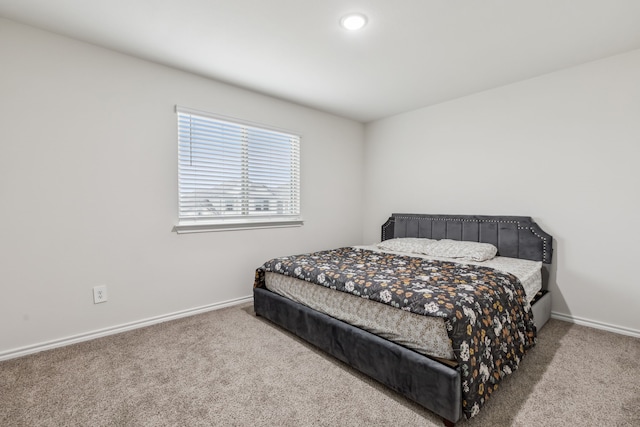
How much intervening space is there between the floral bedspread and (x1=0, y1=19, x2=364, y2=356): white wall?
3.54ft

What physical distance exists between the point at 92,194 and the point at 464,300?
8.96ft

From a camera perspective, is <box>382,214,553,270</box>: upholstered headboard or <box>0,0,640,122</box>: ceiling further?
<box>382,214,553,270</box>: upholstered headboard

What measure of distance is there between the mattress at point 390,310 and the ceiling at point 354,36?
1764 millimetres

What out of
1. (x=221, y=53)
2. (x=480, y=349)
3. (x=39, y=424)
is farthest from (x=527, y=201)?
(x=39, y=424)

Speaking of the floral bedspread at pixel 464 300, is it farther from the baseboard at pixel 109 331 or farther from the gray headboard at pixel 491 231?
the baseboard at pixel 109 331

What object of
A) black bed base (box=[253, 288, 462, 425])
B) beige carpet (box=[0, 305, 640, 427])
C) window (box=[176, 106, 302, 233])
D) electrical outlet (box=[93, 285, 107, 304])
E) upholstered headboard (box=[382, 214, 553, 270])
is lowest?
beige carpet (box=[0, 305, 640, 427])

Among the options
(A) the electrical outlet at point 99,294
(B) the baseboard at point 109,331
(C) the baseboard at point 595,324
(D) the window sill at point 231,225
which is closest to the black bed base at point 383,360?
(B) the baseboard at point 109,331

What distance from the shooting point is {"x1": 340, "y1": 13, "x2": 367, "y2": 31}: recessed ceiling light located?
76.9 inches

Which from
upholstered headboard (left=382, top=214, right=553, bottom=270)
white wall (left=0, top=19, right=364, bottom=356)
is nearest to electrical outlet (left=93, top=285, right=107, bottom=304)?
white wall (left=0, top=19, right=364, bottom=356)

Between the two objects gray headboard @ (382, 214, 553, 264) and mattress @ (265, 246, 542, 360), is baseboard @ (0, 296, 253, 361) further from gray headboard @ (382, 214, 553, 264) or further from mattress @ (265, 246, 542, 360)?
gray headboard @ (382, 214, 553, 264)

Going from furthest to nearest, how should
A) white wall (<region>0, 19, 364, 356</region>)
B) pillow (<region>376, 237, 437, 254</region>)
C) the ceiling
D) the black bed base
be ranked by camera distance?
pillow (<region>376, 237, 437, 254</region>), white wall (<region>0, 19, 364, 356</region>), the ceiling, the black bed base

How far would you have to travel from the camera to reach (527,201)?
294 cm

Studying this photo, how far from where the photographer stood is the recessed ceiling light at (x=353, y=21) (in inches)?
76.9

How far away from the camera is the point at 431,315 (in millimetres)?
1515
